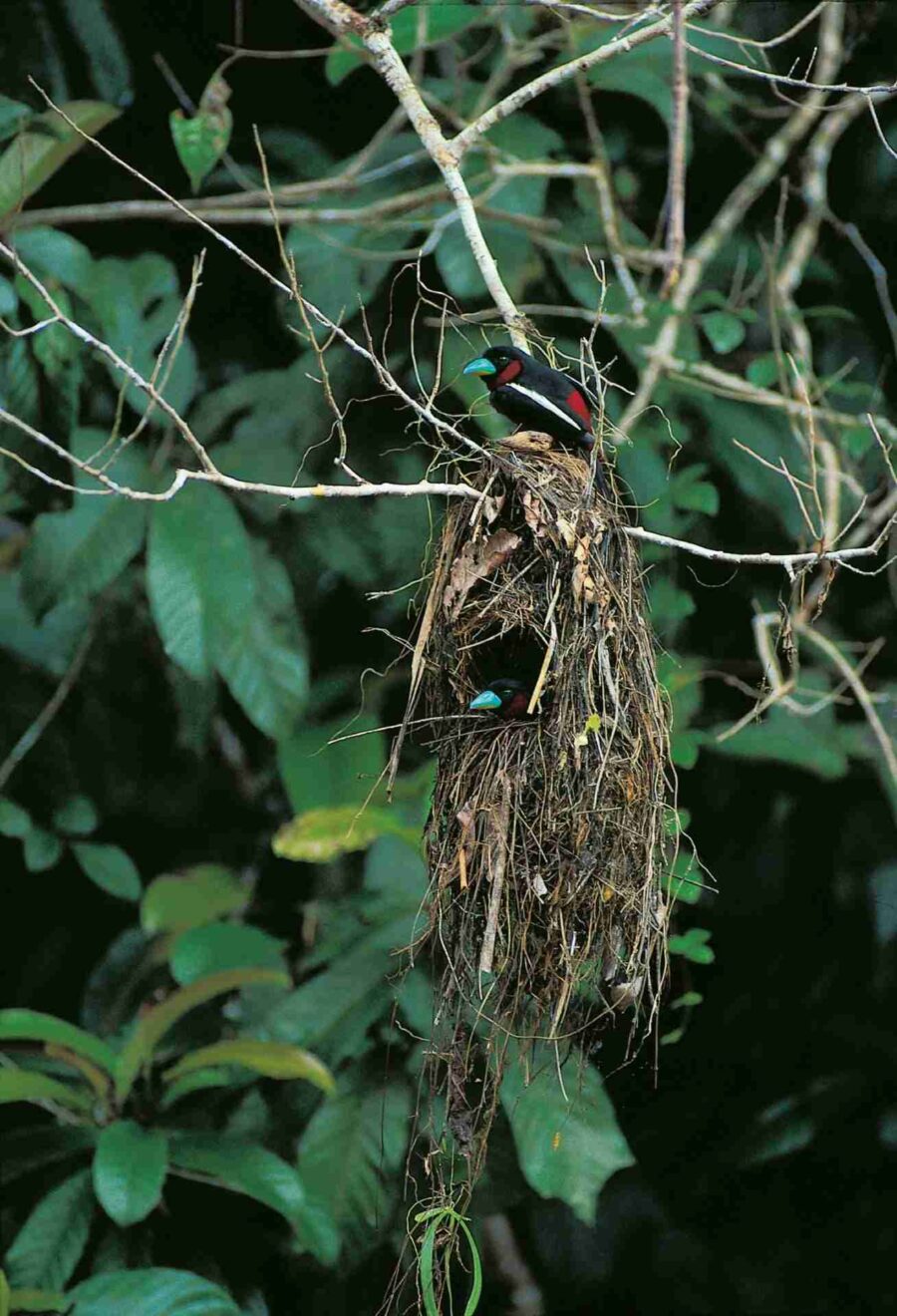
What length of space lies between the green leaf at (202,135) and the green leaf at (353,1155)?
7.17ft

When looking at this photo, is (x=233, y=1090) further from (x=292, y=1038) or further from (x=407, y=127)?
(x=407, y=127)

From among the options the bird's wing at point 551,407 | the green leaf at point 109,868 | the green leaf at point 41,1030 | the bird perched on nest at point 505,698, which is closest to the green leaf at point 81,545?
the green leaf at point 109,868

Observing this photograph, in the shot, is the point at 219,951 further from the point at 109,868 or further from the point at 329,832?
the point at 109,868

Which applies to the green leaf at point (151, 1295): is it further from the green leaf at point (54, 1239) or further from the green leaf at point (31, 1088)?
the green leaf at point (31, 1088)

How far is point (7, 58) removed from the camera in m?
4.32

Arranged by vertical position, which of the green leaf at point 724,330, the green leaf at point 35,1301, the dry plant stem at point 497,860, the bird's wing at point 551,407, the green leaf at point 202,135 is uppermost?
the green leaf at point 202,135

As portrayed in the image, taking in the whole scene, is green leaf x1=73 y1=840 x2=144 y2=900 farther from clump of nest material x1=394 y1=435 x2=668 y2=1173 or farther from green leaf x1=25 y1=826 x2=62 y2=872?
clump of nest material x1=394 y1=435 x2=668 y2=1173

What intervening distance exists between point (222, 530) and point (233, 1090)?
59.8 inches

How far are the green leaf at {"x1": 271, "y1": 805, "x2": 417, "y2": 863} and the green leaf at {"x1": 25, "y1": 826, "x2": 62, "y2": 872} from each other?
2.37 ft

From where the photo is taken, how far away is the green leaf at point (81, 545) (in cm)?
405

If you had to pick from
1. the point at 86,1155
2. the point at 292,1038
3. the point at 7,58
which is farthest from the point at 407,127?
the point at 86,1155

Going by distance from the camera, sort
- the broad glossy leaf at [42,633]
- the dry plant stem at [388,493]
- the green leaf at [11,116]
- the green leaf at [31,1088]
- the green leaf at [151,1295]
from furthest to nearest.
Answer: the broad glossy leaf at [42,633], the green leaf at [31,1088], the green leaf at [11,116], the green leaf at [151,1295], the dry plant stem at [388,493]

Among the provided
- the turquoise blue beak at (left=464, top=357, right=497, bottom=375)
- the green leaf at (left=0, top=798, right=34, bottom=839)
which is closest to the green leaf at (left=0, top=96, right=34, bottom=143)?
the turquoise blue beak at (left=464, top=357, right=497, bottom=375)

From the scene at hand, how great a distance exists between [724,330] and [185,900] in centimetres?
215
